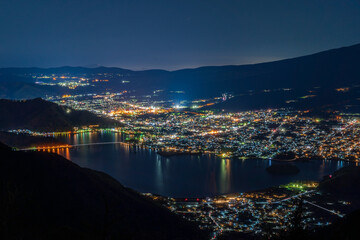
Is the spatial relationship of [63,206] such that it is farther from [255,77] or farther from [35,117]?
[255,77]

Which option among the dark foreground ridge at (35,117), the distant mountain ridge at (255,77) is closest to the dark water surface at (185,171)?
the dark foreground ridge at (35,117)

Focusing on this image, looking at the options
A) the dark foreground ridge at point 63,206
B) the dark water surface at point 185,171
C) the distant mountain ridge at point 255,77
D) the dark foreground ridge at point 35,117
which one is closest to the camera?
the dark foreground ridge at point 63,206

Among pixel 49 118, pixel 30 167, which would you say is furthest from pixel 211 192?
pixel 49 118

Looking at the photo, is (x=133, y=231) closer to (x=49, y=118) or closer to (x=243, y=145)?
(x=243, y=145)

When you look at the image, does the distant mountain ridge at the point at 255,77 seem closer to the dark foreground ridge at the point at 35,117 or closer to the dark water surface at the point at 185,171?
the dark foreground ridge at the point at 35,117

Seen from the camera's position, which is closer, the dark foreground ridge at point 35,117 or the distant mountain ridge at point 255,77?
the dark foreground ridge at point 35,117

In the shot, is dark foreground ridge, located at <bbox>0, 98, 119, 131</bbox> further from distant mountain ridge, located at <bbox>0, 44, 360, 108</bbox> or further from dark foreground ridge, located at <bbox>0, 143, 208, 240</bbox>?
distant mountain ridge, located at <bbox>0, 44, 360, 108</bbox>

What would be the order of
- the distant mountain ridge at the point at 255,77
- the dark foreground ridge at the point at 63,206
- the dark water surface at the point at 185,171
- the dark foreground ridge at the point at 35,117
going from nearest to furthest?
the dark foreground ridge at the point at 63,206 → the dark water surface at the point at 185,171 → the dark foreground ridge at the point at 35,117 → the distant mountain ridge at the point at 255,77

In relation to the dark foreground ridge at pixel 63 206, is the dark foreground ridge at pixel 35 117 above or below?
above
